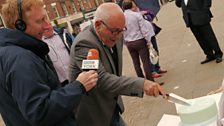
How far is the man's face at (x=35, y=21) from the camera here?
2131mm

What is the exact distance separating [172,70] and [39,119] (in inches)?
226

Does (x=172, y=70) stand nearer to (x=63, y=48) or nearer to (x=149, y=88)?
(x=63, y=48)

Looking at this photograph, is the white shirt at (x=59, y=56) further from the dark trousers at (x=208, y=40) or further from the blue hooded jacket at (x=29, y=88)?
the dark trousers at (x=208, y=40)

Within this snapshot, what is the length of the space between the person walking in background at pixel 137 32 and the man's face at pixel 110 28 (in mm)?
3564

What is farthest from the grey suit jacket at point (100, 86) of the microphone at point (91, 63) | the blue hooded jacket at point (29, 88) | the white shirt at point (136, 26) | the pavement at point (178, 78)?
the white shirt at point (136, 26)

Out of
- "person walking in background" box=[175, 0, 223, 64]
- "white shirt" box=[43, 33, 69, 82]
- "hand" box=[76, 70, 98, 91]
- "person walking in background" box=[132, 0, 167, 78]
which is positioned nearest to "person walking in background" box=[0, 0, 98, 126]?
"hand" box=[76, 70, 98, 91]

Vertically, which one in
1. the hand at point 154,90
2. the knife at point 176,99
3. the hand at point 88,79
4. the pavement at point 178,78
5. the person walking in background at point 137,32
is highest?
the hand at point 88,79

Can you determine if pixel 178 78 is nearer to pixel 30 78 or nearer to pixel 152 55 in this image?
pixel 152 55

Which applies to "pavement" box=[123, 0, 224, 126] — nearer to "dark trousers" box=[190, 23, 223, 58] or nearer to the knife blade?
"dark trousers" box=[190, 23, 223, 58]

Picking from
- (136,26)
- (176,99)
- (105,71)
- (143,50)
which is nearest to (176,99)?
(176,99)

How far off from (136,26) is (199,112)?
158 inches

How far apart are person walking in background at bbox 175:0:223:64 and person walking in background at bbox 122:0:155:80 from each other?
0.77 m

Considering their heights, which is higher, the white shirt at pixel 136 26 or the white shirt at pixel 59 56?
the white shirt at pixel 59 56

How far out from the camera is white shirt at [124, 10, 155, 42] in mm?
6312
